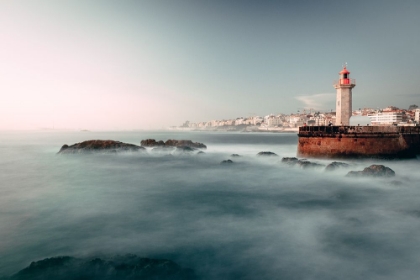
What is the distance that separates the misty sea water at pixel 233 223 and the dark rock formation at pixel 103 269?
442 mm

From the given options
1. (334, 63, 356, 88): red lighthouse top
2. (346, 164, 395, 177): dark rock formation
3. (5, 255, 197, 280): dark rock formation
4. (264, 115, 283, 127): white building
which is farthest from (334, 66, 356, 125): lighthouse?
(264, 115, 283, 127): white building

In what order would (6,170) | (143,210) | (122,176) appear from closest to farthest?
(143,210) → (122,176) → (6,170)

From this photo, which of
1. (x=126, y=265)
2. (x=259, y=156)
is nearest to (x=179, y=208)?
(x=126, y=265)

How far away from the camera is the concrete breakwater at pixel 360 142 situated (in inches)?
749

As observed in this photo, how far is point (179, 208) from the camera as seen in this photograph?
35.8ft

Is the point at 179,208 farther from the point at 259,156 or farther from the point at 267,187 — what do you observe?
the point at 259,156

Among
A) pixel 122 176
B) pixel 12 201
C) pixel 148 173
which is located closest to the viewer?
pixel 12 201

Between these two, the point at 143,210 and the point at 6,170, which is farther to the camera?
the point at 6,170

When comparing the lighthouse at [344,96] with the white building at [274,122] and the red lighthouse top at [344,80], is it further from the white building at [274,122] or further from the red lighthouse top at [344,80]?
the white building at [274,122]

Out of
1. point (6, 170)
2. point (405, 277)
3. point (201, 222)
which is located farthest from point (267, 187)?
point (6, 170)

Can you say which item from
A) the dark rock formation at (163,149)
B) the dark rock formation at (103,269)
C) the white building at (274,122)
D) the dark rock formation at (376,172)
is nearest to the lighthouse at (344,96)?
the dark rock formation at (376,172)

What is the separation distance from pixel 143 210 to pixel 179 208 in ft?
4.48

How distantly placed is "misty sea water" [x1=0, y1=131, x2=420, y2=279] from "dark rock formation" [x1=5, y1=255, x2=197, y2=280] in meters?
0.44

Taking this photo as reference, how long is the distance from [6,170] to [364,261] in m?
25.5
